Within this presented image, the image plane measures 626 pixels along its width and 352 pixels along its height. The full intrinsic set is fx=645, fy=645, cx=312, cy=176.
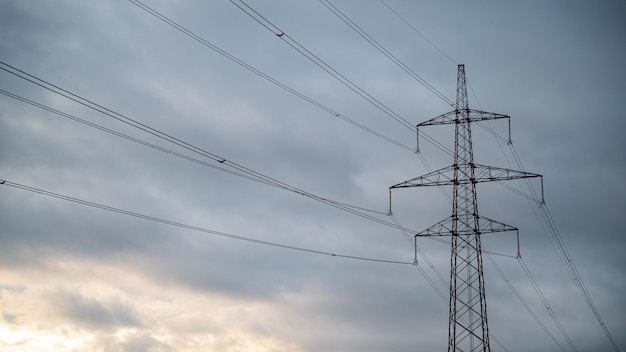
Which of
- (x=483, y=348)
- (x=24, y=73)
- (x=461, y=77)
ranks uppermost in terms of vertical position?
(x=461, y=77)

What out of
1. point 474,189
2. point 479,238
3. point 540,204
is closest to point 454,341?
point 479,238

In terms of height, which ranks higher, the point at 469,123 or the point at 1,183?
the point at 469,123

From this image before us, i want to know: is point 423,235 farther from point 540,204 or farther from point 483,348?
point 540,204

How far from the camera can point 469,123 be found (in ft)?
170

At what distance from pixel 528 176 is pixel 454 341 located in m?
13.0

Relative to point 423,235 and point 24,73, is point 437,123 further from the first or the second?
point 24,73

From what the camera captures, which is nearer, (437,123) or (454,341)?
(454,341)

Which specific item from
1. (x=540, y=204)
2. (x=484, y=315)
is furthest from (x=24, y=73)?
(x=540, y=204)

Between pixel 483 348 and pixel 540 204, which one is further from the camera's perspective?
pixel 540 204

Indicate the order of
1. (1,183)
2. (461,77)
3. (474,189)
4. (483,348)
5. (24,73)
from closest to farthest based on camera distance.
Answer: (24,73)
(1,183)
(483,348)
(474,189)
(461,77)

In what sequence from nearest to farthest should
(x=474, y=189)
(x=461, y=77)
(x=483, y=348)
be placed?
(x=483, y=348) < (x=474, y=189) < (x=461, y=77)

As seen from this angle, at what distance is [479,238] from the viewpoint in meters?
48.3

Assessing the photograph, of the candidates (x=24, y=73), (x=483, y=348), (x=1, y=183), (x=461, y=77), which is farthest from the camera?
(x=461, y=77)

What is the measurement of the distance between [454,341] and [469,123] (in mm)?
17186
